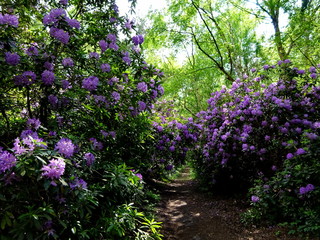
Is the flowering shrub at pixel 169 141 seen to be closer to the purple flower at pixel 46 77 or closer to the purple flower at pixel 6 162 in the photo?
the purple flower at pixel 46 77

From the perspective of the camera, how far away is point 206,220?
14.7ft

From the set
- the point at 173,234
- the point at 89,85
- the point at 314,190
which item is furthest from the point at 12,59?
the point at 314,190

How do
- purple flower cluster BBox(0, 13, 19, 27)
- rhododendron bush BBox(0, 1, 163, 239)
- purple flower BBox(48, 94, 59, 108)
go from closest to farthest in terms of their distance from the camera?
rhododendron bush BBox(0, 1, 163, 239) → purple flower cluster BBox(0, 13, 19, 27) → purple flower BBox(48, 94, 59, 108)

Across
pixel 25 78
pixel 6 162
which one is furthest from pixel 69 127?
pixel 6 162

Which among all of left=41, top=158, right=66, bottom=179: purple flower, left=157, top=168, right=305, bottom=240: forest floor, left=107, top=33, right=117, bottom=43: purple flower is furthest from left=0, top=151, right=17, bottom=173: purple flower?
left=157, top=168, right=305, bottom=240: forest floor

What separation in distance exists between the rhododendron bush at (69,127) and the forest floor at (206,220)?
0.98m

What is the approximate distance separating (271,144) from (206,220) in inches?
82.1

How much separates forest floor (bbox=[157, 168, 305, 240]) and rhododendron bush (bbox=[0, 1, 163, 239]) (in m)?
0.98

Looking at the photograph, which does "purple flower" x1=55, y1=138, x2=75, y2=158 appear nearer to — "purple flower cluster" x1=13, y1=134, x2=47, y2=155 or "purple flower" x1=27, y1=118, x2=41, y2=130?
"purple flower cluster" x1=13, y1=134, x2=47, y2=155

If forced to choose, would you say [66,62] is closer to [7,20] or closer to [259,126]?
[7,20]

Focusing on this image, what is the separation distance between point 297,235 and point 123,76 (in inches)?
130

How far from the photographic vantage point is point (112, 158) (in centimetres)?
377

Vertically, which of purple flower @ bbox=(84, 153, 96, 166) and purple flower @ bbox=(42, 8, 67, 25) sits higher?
purple flower @ bbox=(42, 8, 67, 25)

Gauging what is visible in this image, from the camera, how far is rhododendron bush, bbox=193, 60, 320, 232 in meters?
3.39
